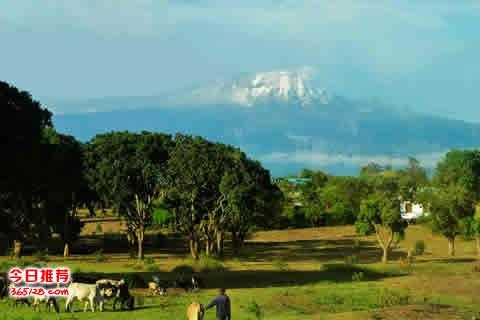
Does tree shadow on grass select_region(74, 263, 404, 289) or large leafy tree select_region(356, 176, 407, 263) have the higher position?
large leafy tree select_region(356, 176, 407, 263)

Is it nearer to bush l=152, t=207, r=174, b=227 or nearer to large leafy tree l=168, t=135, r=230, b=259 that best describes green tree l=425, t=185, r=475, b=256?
large leafy tree l=168, t=135, r=230, b=259

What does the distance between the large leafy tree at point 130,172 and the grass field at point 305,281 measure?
452cm

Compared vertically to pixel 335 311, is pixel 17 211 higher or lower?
higher

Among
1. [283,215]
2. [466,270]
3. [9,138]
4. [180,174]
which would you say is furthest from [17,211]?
[283,215]

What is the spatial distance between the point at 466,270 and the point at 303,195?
83098 millimetres

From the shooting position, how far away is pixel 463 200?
82375mm

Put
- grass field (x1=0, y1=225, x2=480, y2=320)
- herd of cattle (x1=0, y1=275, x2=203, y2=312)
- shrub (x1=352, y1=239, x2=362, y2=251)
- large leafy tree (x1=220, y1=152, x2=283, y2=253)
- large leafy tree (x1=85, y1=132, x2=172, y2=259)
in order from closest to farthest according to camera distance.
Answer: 1. herd of cattle (x1=0, y1=275, x2=203, y2=312)
2. grass field (x1=0, y1=225, x2=480, y2=320)
3. large leafy tree (x1=220, y1=152, x2=283, y2=253)
4. large leafy tree (x1=85, y1=132, x2=172, y2=259)
5. shrub (x1=352, y1=239, x2=362, y2=251)

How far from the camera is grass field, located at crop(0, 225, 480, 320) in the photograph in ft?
117

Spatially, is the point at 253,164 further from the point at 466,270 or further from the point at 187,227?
the point at 466,270

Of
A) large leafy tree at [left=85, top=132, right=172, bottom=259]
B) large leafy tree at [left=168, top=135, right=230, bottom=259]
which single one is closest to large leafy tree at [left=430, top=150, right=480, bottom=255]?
large leafy tree at [left=168, top=135, right=230, bottom=259]

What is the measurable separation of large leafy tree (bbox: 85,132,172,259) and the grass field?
4.52 meters

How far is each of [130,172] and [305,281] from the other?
83.4 feet

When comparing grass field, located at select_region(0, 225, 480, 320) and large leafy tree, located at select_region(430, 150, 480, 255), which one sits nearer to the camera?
grass field, located at select_region(0, 225, 480, 320)

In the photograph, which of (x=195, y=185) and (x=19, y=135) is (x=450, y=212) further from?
(x=19, y=135)
